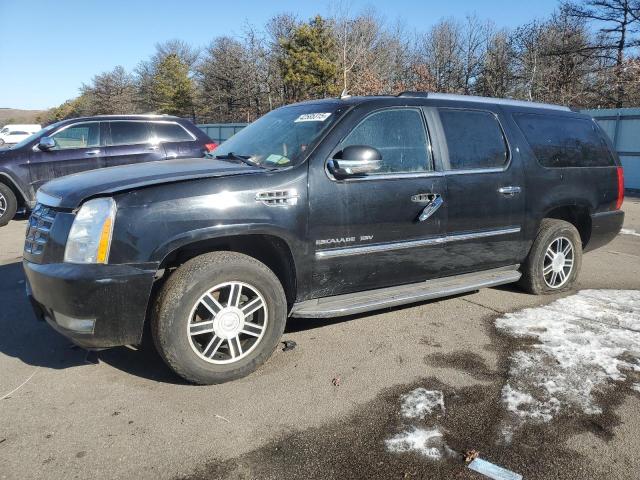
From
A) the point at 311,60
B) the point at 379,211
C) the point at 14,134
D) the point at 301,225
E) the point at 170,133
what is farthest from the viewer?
the point at 14,134

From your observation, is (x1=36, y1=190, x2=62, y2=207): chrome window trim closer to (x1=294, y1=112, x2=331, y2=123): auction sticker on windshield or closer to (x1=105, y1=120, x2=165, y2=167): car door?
(x1=294, y1=112, x2=331, y2=123): auction sticker on windshield

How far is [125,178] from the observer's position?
3.24 meters

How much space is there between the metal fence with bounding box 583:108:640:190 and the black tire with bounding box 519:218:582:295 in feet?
38.2

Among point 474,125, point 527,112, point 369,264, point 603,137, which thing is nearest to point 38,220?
point 369,264

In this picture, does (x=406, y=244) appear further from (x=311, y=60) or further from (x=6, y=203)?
(x=311, y=60)

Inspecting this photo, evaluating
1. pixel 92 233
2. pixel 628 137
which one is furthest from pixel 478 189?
pixel 628 137

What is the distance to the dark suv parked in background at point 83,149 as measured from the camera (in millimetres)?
8805

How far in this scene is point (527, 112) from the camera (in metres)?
4.91

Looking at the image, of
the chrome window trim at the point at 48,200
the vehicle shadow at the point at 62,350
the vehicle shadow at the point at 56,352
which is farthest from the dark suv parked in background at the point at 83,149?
the chrome window trim at the point at 48,200

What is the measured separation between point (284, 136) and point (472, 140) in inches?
64.9

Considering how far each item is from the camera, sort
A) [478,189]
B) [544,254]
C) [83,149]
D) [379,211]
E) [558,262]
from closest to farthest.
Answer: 1. [379,211]
2. [478,189]
3. [544,254]
4. [558,262]
5. [83,149]

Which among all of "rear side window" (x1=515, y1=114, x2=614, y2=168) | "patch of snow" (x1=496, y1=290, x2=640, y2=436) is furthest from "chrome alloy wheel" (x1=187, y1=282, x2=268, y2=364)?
"rear side window" (x1=515, y1=114, x2=614, y2=168)

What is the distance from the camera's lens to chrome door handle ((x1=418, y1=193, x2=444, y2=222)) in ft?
13.1

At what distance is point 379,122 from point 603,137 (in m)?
3.01
